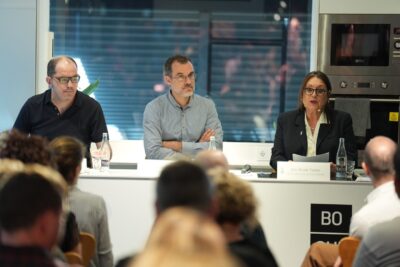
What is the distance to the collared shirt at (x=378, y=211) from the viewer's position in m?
3.15

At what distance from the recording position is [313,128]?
512 centimetres

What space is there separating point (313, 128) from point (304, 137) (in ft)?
0.29

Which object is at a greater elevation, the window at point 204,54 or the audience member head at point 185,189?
the window at point 204,54

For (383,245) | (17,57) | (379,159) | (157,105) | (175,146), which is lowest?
(383,245)

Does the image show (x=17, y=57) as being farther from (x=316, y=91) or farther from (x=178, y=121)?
(x=316, y=91)

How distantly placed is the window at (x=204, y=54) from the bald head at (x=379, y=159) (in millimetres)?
3559

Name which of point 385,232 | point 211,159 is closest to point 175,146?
point 211,159

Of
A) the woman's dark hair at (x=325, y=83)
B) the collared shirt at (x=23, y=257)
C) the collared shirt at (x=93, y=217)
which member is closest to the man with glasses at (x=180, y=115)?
the woman's dark hair at (x=325, y=83)

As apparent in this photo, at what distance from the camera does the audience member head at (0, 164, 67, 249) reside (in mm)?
1931

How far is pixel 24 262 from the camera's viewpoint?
190 cm

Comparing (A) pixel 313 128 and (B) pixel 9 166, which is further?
(A) pixel 313 128

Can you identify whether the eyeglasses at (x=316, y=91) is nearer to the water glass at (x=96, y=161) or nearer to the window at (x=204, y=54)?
the water glass at (x=96, y=161)

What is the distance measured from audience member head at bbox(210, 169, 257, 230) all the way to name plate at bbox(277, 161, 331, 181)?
2.16 metres

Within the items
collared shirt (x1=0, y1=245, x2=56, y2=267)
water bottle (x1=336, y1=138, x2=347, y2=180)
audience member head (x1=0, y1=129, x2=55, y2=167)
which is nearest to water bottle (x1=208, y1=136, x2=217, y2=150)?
water bottle (x1=336, y1=138, x2=347, y2=180)
